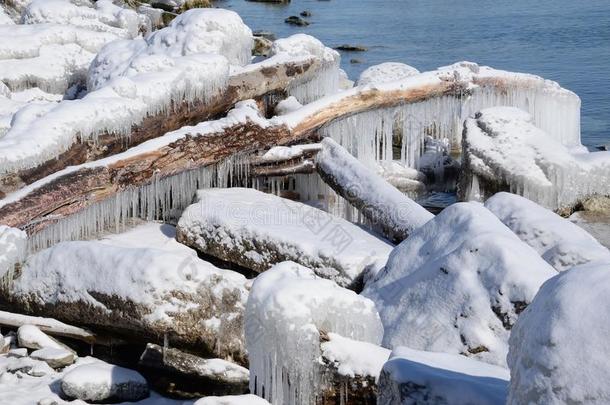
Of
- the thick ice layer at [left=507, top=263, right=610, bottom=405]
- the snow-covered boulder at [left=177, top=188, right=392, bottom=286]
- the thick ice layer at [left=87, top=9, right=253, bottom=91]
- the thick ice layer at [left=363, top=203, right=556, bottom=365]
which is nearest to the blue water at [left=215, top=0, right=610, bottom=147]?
the thick ice layer at [left=87, top=9, right=253, bottom=91]

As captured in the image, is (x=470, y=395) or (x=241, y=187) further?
(x=241, y=187)

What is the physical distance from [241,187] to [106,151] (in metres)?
1.66

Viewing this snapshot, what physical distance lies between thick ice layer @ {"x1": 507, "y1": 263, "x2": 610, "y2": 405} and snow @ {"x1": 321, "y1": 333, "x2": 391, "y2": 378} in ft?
5.83

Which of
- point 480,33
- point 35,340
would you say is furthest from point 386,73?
point 480,33

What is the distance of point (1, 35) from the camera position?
51.4ft

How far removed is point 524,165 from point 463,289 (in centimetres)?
534

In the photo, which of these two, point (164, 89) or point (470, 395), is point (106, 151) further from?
point (470, 395)

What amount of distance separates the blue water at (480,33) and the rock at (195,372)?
1178 cm

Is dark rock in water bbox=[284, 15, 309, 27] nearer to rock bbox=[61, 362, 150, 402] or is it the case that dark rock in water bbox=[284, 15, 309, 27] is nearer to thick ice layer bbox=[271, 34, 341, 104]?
thick ice layer bbox=[271, 34, 341, 104]

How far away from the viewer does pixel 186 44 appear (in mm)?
12188

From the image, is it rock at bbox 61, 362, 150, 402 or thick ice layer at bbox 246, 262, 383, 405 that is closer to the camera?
thick ice layer at bbox 246, 262, 383, 405

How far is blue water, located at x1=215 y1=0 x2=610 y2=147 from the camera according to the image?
2388cm

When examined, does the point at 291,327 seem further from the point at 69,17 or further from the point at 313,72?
the point at 69,17

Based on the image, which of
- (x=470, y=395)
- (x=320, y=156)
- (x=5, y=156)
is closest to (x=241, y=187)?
(x=320, y=156)
